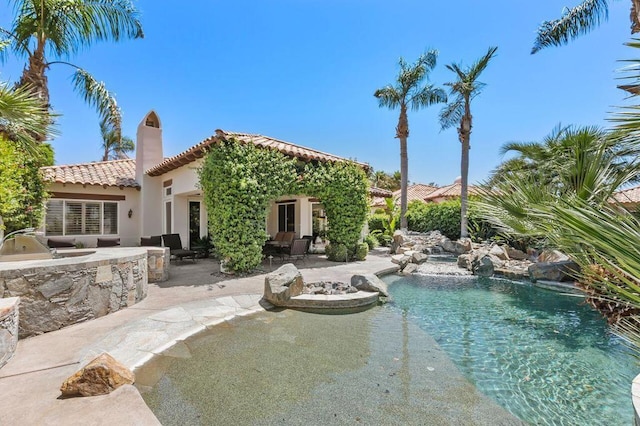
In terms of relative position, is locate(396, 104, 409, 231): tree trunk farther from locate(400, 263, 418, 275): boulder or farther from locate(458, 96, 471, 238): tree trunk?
locate(400, 263, 418, 275): boulder

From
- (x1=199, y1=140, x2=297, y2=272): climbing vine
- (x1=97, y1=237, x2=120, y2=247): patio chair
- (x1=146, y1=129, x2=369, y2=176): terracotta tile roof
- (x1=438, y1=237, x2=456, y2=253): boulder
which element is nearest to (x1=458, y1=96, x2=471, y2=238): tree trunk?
(x1=438, y1=237, x2=456, y2=253): boulder

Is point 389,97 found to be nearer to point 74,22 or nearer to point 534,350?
point 74,22

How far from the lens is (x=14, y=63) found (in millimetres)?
12977

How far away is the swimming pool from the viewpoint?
3.91m

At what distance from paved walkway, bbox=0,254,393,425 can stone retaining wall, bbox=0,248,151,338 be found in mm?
241

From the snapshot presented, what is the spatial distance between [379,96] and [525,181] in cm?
1976

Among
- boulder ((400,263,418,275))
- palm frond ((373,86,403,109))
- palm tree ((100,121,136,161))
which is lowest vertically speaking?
boulder ((400,263,418,275))

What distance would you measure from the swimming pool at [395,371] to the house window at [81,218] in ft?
50.4

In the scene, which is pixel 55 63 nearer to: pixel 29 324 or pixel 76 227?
pixel 76 227

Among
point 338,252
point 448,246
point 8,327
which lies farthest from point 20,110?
point 448,246

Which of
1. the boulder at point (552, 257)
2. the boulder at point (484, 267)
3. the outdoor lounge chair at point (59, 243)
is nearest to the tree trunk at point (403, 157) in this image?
the boulder at point (484, 267)

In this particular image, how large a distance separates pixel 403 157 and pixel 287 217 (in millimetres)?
10545

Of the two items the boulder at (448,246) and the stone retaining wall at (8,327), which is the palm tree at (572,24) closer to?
the boulder at (448,246)

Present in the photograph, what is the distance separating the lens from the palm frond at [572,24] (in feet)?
49.4
